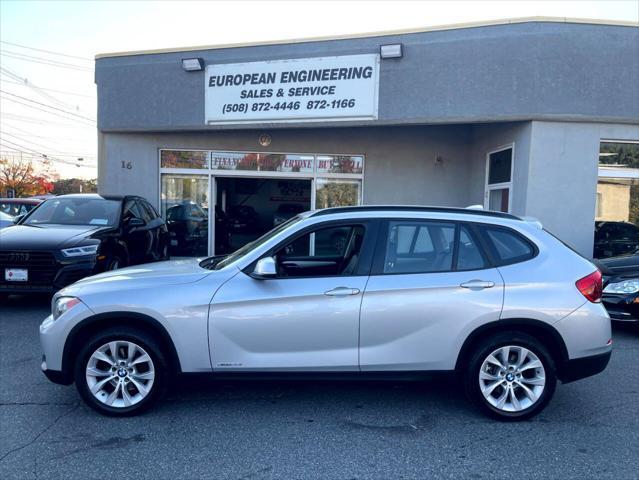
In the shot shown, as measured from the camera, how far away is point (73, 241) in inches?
271

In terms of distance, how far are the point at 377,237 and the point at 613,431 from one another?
2339 mm

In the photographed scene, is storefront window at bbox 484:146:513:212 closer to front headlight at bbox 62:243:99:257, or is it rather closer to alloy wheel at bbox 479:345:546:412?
alloy wheel at bbox 479:345:546:412

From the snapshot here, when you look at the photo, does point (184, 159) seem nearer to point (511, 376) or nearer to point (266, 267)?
point (266, 267)

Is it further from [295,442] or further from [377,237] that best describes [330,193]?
[295,442]

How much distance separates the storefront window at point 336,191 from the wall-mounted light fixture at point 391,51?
324 cm

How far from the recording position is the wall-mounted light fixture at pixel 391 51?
8891 mm

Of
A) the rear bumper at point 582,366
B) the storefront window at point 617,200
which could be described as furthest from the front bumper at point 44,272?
the storefront window at point 617,200

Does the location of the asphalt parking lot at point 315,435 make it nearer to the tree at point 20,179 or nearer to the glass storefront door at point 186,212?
the glass storefront door at point 186,212

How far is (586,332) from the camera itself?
3.82 m

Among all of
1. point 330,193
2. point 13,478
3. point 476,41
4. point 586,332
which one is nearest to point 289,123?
point 330,193

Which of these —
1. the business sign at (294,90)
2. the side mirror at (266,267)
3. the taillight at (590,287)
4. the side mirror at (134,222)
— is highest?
the business sign at (294,90)

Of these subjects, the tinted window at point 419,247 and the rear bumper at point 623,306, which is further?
the rear bumper at point 623,306

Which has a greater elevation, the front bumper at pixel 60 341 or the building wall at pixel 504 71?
the building wall at pixel 504 71

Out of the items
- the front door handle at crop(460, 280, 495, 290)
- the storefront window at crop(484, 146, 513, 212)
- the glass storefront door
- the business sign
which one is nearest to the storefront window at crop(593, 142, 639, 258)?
the storefront window at crop(484, 146, 513, 212)
